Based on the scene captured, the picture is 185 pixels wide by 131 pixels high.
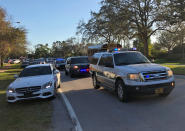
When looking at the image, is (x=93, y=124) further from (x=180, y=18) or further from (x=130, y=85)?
(x=180, y=18)

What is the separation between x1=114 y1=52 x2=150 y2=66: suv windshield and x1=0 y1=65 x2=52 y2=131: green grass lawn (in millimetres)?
3293

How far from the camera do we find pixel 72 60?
659 inches

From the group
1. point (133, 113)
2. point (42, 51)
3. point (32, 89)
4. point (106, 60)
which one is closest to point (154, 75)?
point (133, 113)

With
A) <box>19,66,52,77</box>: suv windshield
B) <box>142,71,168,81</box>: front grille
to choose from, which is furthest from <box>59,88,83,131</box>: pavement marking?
→ <box>142,71,168,81</box>: front grille

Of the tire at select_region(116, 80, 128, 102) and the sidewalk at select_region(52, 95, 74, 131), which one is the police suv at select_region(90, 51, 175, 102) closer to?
the tire at select_region(116, 80, 128, 102)

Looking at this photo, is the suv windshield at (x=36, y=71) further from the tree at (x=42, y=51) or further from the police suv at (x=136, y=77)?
the tree at (x=42, y=51)

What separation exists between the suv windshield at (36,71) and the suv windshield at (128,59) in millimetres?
3589

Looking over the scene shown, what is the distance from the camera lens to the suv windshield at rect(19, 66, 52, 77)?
30.4 ft

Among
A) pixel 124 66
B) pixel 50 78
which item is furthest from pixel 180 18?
pixel 50 78

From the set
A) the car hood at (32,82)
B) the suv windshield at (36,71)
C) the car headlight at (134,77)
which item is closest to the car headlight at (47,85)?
the car hood at (32,82)

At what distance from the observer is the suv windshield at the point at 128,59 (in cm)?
772

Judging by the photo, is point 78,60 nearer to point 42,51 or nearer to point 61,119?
point 61,119

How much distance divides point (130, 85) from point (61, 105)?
2.75 meters

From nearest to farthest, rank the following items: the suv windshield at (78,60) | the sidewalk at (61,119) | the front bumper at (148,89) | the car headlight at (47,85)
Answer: the sidewalk at (61,119)
the front bumper at (148,89)
the car headlight at (47,85)
the suv windshield at (78,60)
